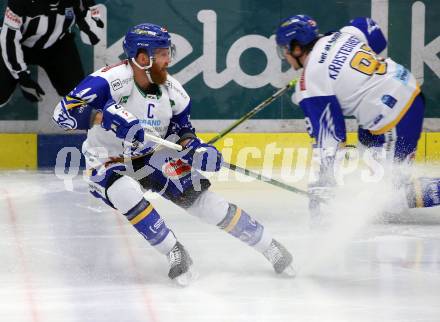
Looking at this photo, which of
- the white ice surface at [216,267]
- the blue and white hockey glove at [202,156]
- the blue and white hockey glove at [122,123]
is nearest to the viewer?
the white ice surface at [216,267]

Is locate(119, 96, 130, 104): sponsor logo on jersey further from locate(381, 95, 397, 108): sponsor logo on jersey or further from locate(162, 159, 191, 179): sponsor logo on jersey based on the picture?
locate(381, 95, 397, 108): sponsor logo on jersey

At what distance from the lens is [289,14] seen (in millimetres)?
6977

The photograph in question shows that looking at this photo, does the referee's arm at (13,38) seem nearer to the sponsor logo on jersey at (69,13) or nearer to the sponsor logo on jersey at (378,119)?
the sponsor logo on jersey at (69,13)

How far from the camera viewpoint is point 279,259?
3.98 metres

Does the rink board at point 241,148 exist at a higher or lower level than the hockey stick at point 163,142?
lower

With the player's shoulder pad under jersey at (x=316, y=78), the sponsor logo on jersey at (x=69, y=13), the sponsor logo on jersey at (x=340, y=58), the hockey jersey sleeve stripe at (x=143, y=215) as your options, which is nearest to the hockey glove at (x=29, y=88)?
the sponsor logo on jersey at (x=69, y=13)

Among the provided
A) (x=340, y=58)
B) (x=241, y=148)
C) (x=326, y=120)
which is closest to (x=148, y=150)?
(x=326, y=120)

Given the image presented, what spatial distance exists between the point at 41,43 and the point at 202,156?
2.88 metres

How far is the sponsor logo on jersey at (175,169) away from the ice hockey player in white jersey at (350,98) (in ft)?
3.24

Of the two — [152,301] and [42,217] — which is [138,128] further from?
[42,217]

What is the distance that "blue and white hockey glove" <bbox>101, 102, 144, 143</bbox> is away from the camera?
3.81 meters

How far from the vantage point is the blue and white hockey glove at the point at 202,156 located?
4070mm

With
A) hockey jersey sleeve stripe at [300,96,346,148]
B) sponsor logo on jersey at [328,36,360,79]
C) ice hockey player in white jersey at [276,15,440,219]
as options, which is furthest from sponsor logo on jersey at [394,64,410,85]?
hockey jersey sleeve stripe at [300,96,346,148]

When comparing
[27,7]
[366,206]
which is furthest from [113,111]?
[27,7]
